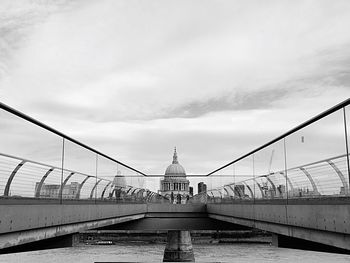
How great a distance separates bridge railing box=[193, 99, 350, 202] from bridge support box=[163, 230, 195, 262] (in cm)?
1820

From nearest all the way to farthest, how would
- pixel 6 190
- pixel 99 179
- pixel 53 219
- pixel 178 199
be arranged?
pixel 6 190, pixel 53 219, pixel 99 179, pixel 178 199

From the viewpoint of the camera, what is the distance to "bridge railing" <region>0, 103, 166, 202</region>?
6.45 metres

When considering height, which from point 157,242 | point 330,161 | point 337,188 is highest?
point 330,161

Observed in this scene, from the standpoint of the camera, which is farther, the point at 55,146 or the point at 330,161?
the point at 55,146

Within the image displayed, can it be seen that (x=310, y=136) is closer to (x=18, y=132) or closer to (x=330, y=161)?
(x=330, y=161)

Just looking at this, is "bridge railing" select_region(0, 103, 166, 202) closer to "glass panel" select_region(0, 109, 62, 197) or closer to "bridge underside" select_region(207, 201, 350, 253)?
"glass panel" select_region(0, 109, 62, 197)

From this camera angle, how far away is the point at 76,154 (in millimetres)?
9672

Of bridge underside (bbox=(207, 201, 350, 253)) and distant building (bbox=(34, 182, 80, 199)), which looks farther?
distant building (bbox=(34, 182, 80, 199))

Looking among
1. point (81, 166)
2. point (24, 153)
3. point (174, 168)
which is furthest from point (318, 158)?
point (174, 168)

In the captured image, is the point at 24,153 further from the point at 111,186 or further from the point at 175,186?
the point at 175,186

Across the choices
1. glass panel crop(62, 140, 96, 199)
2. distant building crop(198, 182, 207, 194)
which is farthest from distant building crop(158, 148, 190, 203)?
glass panel crop(62, 140, 96, 199)

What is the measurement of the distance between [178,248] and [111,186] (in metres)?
17.4

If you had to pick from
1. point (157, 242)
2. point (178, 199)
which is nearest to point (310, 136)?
point (178, 199)

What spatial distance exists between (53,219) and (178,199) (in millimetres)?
25870
